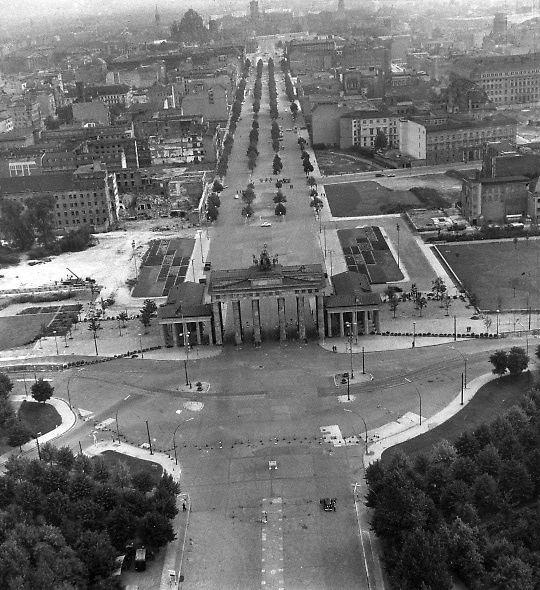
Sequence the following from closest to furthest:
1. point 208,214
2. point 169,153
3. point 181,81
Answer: point 208,214
point 169,153
point 181,81

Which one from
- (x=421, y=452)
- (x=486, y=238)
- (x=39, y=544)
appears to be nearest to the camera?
(x=39, y=544)

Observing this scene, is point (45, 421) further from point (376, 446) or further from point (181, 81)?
point (181, 81)

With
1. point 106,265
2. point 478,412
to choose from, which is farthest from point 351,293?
point 106,265

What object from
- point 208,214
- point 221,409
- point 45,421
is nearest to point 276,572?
point 221,409

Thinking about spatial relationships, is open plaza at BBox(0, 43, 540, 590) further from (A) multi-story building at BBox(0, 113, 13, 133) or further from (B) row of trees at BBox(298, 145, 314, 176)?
(A) multi-story building at BBox(0, 113, 13, 133)

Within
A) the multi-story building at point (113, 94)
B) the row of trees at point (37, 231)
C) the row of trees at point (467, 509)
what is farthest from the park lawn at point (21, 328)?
the multi-story building at point (113, 94)

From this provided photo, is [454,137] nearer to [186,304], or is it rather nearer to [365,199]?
[365,199]

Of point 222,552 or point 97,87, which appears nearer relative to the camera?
point 222,552
